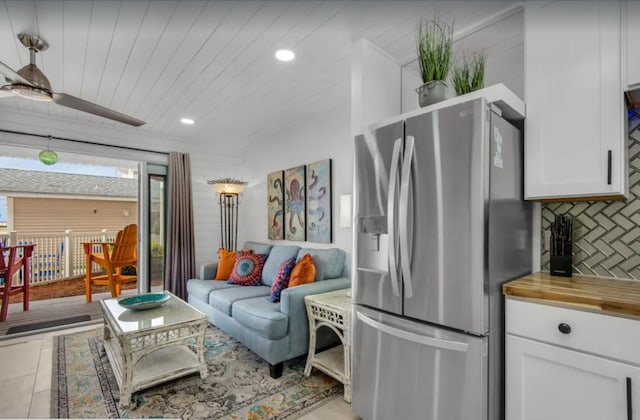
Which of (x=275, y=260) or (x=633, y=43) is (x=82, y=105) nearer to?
(x=275, y=260)

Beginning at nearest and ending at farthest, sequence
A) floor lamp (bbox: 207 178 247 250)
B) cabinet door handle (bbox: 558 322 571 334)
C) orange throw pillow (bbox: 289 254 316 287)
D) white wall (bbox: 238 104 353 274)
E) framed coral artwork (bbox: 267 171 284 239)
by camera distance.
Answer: cabinet door handle (bbox: 558 322 571 334) → orange throw pillow (bbox: 289 254 316 287) → white wall (bbox: 238 104 353 274) → framed coral artwork (bbox: 267 171 284 239) → floor lamp (bbox: 207 178 247 250)

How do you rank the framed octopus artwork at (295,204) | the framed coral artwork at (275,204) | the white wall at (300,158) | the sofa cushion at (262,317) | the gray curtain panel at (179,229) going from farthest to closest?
the gray curtain panel at (179,229) → the framed coral artwork at (275,204) → the framed octopus artwork at (295,204) → the white wall at (300,158) → the sofa cushion at (262,317)

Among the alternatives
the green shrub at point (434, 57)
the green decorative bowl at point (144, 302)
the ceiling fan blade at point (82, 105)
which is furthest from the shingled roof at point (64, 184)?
the green shrub at point (434, 57)

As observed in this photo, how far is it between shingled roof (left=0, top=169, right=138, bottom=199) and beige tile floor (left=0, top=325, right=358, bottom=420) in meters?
4.47

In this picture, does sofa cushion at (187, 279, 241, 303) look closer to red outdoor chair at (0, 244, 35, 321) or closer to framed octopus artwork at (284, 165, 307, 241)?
framed octopus artwork at (284, 165, 307, 241)

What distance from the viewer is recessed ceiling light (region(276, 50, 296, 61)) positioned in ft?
7.58

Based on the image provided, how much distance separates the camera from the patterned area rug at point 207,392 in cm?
205

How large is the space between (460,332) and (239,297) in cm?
226

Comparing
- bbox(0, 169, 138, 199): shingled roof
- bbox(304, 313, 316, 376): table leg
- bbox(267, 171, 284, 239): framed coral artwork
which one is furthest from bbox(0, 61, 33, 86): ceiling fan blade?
bbox(0, 169, 138, 199): shingled roof

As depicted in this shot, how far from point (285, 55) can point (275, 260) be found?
2.26 metres

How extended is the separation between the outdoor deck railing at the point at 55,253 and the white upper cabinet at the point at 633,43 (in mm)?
8692

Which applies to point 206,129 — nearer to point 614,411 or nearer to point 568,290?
point 568,290

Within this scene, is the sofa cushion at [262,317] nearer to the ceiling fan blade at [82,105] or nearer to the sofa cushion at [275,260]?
the sofa cushion at [275,260]

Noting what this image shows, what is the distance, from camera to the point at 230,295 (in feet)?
10.5
